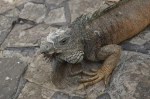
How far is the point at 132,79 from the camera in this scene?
4070mm

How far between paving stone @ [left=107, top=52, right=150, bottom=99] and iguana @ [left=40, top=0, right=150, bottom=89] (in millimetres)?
136

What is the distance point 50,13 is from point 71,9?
389mm

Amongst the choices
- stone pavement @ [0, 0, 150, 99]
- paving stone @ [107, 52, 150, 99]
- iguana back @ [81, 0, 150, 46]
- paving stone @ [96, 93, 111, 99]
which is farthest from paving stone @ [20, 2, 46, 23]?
paving stone @ [96, 93, 111, 99]

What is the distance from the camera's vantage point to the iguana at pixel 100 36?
399 centimetres

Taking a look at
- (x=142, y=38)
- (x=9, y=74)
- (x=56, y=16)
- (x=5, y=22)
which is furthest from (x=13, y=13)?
(x=142, y=38)

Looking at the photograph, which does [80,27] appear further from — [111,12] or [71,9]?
[71,9]

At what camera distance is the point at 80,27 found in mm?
4289

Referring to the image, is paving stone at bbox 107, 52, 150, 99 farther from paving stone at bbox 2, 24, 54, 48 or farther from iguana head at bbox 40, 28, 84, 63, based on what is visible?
paving stone at bbox 2, 24, 54, 48

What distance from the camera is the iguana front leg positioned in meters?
4.16

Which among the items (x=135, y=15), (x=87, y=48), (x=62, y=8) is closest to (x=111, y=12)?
(x=135, y=15)

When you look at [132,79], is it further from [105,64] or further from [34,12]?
[34,12]

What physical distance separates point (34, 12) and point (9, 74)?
1.56m

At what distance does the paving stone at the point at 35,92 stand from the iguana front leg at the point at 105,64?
44cm

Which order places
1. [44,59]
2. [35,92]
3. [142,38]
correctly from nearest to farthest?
[35,92]
[44,59]
[142,38]
